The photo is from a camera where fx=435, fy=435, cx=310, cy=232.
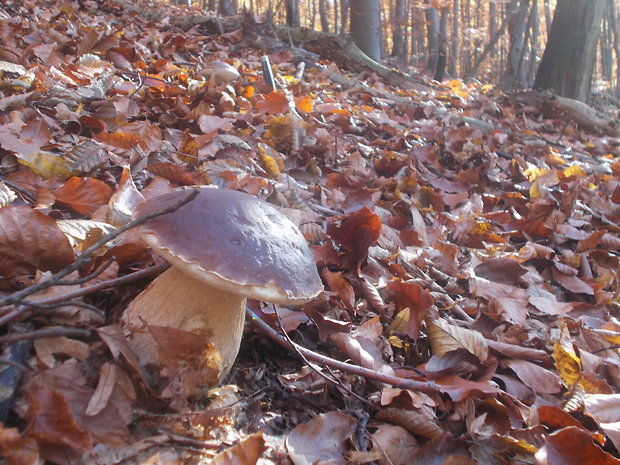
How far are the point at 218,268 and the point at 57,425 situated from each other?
47 centimetres

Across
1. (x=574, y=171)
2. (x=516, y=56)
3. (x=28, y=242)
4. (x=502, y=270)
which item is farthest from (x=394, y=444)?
(x=516, y=56)

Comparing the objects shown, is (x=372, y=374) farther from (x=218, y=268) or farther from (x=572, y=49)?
(x=572, y=49)

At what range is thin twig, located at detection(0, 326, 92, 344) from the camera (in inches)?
39.9

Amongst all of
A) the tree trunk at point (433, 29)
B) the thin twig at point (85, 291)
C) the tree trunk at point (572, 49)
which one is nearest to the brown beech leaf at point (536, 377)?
the thin twig at point (85, 291)

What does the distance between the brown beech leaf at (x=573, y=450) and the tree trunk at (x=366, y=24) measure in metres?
7.95

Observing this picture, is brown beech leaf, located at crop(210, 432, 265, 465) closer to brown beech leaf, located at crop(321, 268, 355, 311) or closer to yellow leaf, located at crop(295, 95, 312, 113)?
brown beech leaf, located at crop(321, 268, 355, 311)

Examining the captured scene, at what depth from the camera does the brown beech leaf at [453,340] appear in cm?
163

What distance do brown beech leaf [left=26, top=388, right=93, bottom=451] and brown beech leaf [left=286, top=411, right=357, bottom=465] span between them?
1.75 feet

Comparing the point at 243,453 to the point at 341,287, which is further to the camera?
the point at 341,287

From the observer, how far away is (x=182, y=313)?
1232 mm

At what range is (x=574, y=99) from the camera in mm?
6914

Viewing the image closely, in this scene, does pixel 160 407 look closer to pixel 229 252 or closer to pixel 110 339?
pixel 110 339

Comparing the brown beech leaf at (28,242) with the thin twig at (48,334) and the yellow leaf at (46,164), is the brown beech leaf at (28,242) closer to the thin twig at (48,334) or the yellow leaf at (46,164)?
the thin twig at (48,334)

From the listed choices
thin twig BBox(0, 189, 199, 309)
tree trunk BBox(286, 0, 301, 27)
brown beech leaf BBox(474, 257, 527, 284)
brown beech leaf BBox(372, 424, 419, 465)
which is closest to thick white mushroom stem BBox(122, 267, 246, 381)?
thin twig BBox(0, 189, 199, 309)
